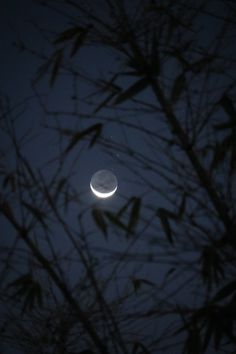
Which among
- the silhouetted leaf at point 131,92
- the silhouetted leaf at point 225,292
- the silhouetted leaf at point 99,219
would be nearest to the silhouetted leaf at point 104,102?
the silhouetted leaf at point 131,92

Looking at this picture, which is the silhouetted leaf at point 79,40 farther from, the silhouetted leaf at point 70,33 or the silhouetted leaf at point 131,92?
the silhouetted leaf at point 131,92

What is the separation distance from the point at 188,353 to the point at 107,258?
111 centimetres

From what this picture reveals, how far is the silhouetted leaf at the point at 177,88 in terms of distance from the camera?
2.21m

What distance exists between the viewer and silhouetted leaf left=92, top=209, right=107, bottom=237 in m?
2.37

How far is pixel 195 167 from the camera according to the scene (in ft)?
7.38

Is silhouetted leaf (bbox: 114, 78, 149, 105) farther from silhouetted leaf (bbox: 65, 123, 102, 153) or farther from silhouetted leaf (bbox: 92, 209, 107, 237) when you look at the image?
silhouetted leaf (bbox: 92, 209, 107, 237)

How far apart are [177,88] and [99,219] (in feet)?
3.99

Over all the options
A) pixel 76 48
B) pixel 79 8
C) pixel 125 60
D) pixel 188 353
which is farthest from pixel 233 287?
pixel 79 8

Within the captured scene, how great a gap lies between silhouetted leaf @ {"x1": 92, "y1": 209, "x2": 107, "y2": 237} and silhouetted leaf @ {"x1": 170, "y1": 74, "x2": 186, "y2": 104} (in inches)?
42.9

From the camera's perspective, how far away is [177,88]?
2.21 m

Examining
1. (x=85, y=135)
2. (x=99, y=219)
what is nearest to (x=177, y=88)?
(x=85, y=135)

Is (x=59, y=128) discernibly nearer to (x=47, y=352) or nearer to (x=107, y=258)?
(x=107, y=258)

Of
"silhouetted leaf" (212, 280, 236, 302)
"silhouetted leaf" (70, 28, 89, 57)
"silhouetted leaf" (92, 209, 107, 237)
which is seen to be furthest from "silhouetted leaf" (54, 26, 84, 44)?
"silhouetted leaf" (212, 280, 236, 302)

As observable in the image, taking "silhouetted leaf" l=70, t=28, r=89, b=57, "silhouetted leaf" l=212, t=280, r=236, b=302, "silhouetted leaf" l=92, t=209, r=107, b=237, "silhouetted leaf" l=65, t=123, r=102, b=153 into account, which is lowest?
"silhouetted leaf" l=212, t=280, r=236, b=302
